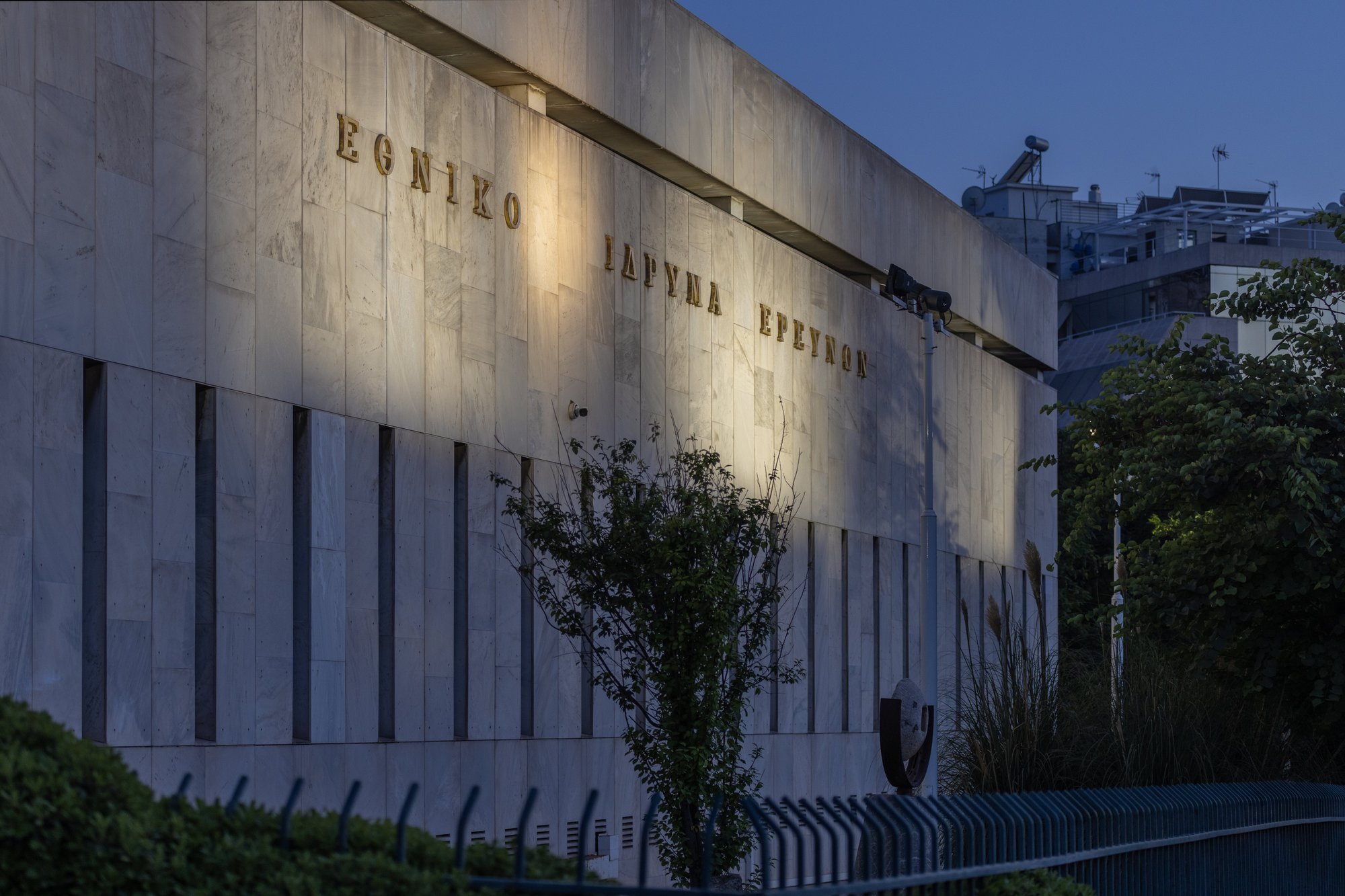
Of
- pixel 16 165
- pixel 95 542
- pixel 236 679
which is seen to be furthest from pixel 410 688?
pixel 16 165

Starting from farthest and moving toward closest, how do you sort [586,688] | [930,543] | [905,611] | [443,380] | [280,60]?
[905,611] < [930,543] < [586,688] < [443,380] < [280,60]

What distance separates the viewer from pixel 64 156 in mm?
14273

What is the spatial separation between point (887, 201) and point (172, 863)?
91.0ft

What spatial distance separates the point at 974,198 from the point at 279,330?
76979 mm

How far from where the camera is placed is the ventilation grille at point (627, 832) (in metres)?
21.9

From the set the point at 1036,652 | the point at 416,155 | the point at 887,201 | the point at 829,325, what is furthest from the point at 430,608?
the point at 887,201

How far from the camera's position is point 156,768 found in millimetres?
15008

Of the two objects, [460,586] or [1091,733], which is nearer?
[1091,733]

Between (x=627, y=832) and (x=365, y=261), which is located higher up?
(x=365, y=261)

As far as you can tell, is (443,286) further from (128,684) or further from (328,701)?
(128,684)

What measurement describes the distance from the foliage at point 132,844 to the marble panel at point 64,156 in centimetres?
904

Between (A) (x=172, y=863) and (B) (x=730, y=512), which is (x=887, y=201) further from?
(A) (x=172, y=863)

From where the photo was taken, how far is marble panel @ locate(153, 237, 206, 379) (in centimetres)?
1519

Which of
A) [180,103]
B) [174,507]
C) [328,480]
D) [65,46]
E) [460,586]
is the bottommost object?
[460,586]
